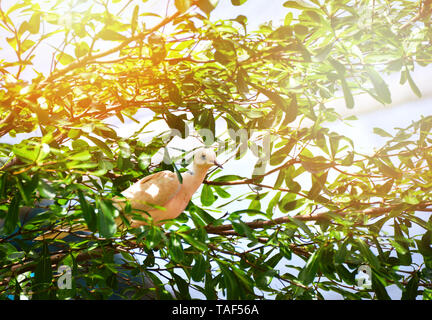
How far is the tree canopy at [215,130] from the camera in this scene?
46cm

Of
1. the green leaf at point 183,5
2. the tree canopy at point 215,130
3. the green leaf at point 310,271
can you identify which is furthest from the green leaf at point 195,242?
the green leaf at point 183,5

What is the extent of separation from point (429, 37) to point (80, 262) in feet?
2.41

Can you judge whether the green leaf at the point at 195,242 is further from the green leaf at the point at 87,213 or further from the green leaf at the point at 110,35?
the green leaf at the point at 110,35

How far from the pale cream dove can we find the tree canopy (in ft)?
0.11

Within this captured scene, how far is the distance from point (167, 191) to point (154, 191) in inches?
0.8

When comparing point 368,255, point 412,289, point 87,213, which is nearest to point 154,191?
point 87,213

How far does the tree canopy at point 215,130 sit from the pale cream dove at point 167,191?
0.03 m

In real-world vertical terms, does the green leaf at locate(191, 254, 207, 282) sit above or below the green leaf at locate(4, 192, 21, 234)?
below

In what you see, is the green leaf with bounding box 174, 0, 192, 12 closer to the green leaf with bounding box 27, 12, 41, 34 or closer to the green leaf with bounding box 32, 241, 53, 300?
the green leaf with bounding box 27, 12, 41, 34

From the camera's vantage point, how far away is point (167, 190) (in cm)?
54

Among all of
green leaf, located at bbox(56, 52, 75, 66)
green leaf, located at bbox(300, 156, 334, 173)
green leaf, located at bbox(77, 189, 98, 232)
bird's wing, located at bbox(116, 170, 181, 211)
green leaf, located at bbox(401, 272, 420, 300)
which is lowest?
green leaf, located at bbox(401, 272, 420, 300)

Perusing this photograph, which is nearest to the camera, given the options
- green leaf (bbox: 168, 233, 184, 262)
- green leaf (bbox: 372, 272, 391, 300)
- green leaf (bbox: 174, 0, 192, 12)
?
green leaf (bbox: 174, 0, 192, 12)

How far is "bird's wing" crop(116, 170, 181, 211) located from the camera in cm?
53

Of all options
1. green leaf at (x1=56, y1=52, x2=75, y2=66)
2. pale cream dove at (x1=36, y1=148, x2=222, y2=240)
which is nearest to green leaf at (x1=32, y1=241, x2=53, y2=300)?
pale cream dove at (x1=36, y1=148, x2=222, y2=240)
